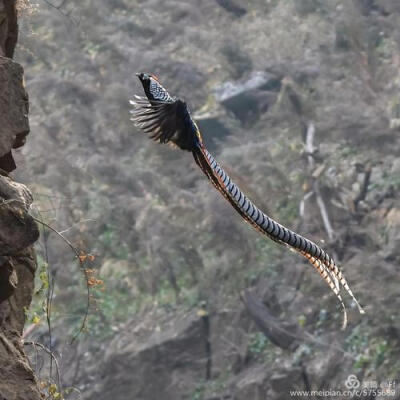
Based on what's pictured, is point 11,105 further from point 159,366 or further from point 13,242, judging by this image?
point 159,366

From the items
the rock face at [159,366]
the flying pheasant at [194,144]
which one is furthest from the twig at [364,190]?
the flying pheasant at [194,144]

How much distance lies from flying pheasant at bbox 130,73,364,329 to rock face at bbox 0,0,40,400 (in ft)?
3.65

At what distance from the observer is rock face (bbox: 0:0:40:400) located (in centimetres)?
374

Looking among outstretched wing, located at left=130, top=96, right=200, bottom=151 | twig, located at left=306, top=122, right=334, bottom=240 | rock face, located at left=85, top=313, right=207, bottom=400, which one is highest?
outstretched wing, located at left=130, top=96, right=200, bottom=151

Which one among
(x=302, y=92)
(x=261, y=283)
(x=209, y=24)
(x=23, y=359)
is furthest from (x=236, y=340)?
(x=209, y=24)

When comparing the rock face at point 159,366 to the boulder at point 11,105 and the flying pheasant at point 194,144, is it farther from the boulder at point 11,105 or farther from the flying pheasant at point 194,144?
the flying pheasant at point 194,144

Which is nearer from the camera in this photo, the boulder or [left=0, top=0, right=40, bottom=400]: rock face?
[left=0, top=0, right=40, bottom=400]: rock face

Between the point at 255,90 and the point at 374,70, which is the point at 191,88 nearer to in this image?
the point at 255,90

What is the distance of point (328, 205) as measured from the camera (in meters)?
12.5

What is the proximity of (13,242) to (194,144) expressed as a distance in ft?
4.62

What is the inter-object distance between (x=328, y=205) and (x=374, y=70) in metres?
4.24

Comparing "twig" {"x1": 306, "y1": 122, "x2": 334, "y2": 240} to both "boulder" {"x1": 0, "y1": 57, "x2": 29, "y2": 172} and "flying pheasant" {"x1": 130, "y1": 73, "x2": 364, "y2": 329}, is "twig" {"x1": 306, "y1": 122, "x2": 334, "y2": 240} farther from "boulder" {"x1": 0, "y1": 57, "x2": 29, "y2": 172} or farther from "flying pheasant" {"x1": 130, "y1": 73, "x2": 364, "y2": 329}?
"flying pheasant" {"x1": 130, "y1": 73, "x2": 364, "y2": 329}

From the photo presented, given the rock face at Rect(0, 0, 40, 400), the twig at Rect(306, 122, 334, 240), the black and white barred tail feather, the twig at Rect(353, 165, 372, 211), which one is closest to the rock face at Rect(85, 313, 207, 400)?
the twig at Rect(306, 122, 334, 240)

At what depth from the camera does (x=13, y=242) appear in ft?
12.5
